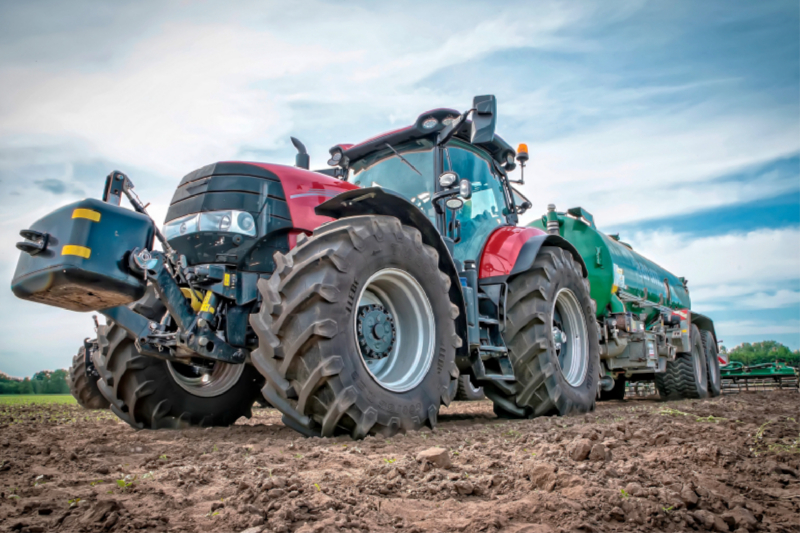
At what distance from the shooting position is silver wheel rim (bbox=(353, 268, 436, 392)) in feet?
12.0

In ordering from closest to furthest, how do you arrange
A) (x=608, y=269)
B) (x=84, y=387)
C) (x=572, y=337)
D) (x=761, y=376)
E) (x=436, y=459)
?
(x=436, y=459), (x=572, y=337), (x=84, y=387), (x=608, y=269), (x=761, y=376)

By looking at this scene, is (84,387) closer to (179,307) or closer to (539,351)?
(179,307)

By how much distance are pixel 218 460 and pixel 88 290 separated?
1133 millimetres

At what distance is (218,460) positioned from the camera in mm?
2598

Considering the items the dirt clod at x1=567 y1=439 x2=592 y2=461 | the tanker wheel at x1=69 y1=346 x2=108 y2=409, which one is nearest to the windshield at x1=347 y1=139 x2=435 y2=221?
the dirt clod at x1=567 y1=439 x2=592 y2=461

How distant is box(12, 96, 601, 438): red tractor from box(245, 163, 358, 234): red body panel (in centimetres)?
1

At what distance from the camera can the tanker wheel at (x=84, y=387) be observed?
27.5ft

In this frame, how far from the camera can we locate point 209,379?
4.57 m

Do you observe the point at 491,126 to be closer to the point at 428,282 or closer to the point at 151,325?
the point at 428,282

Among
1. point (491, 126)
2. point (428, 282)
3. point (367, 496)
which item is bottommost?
point (367, 496)

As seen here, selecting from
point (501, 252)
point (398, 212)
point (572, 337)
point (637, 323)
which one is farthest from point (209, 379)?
point (637, 323)

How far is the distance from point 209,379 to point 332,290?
2.06m

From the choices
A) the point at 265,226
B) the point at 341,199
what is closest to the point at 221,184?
the point at 265,226

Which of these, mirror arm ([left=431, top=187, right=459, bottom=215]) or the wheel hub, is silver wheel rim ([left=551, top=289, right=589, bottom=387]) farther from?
the wheel hub
